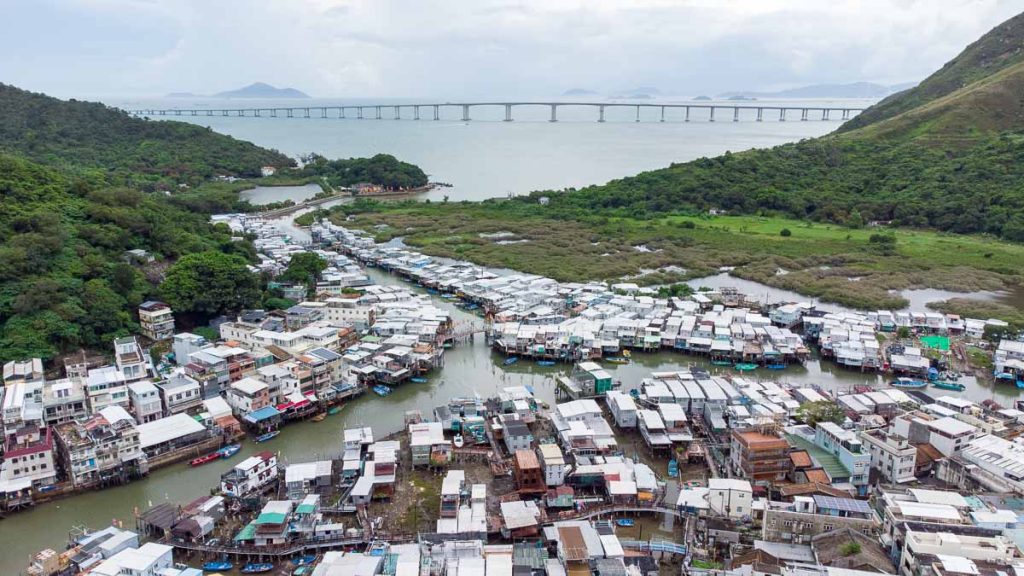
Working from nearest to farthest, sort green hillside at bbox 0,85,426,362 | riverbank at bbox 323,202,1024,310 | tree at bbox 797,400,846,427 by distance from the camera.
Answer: tree at bbox 797,400,846,427
green hillside at bbox 0,85,426,362
riverbank at bbox 323,202,1024,310

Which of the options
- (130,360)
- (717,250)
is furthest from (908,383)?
(130,360)

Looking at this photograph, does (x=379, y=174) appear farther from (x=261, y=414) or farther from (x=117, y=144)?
(x=261, y=414)

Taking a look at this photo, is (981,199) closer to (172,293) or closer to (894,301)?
(894,301)

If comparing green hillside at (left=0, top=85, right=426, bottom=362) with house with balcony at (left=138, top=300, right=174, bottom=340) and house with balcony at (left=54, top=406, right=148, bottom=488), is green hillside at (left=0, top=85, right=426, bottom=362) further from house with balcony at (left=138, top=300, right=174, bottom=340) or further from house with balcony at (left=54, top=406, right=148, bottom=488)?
house with balcony at (left=54, top=406, right=148, bottom=488)

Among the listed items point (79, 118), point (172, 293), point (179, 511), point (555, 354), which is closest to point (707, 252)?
point (555, 354)

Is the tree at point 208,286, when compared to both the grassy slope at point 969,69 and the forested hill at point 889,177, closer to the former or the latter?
the forested hill at point 889,177

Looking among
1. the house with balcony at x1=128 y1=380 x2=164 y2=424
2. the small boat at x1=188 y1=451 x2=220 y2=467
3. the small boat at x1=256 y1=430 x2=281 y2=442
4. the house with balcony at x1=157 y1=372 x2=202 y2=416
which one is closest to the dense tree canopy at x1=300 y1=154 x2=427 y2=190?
the house with balcony at x1=157 y1=372 x2=202 y2=416
